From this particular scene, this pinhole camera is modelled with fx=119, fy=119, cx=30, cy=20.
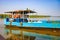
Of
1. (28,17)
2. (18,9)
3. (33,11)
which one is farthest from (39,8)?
(18,9)

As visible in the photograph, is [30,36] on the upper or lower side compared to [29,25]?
lower

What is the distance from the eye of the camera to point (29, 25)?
2150mm

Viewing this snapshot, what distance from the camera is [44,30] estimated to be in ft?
6.87

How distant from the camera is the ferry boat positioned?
6.76 ft

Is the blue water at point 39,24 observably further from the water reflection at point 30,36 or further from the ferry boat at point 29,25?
the water reflection at point 30,36

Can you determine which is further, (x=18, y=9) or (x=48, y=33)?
(x=18, y=9)

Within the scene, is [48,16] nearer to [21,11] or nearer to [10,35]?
[21,11]

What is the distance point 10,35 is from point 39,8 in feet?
2.38

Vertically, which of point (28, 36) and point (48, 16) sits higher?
point (48, 16)

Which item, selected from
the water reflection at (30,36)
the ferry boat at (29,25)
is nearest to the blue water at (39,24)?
the ferry boat at (29,25)

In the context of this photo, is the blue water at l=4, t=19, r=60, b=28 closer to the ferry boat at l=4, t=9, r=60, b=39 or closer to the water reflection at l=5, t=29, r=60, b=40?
the ferry boat at l=4, t=9, r=60, b=39

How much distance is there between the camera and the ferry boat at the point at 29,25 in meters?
2.06

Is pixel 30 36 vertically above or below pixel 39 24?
below

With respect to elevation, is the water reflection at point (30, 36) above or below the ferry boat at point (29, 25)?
below
